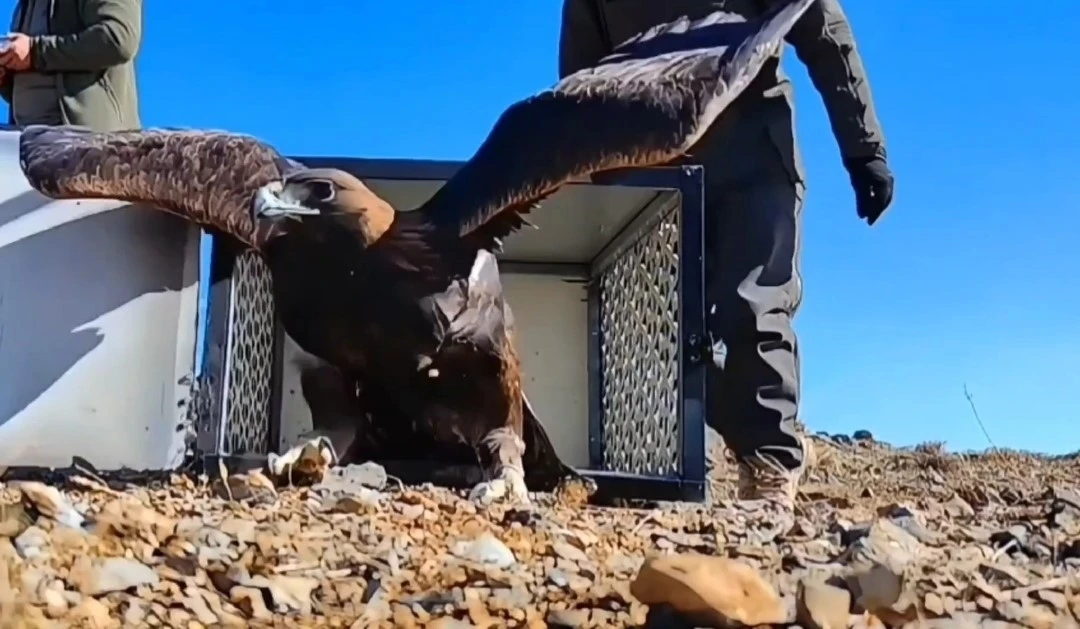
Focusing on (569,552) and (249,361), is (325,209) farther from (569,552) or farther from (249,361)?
(569,552)

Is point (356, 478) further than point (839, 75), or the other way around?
point (839, 75)

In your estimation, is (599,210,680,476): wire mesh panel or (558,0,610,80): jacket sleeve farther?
(558,0,610,80): jacket sleeve

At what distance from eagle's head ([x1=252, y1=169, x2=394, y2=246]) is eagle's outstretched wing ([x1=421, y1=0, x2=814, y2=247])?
0.50 feet

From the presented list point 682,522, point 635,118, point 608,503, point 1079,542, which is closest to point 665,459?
point 608,503

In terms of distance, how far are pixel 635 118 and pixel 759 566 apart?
1.34 meters

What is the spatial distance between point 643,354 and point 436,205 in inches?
33.0

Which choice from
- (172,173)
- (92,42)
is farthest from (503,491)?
(92,42)

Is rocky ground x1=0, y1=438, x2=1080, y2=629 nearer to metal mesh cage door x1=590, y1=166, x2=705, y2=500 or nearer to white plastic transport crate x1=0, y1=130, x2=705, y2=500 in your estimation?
metal mesh cage door x1=590, y1=166, x2=705, y2=500

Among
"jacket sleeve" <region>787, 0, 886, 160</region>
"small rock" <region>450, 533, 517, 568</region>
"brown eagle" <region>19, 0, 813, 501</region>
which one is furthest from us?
"jacket sleeve" <region>787, 0, 886, 160</region>

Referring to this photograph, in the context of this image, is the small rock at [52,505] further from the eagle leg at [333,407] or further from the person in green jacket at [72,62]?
the person in green jacket at [72,62]

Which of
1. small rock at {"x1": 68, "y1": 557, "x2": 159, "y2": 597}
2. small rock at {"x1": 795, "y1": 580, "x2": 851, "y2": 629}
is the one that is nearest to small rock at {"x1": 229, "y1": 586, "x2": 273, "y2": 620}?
small rock at {"x1": 68, "y1": 557, "x2": 159, "y2": 597}

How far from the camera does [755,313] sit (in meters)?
3.39

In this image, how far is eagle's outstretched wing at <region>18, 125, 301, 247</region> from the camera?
124 inches

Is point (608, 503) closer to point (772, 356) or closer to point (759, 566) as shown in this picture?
point (772, 356)
